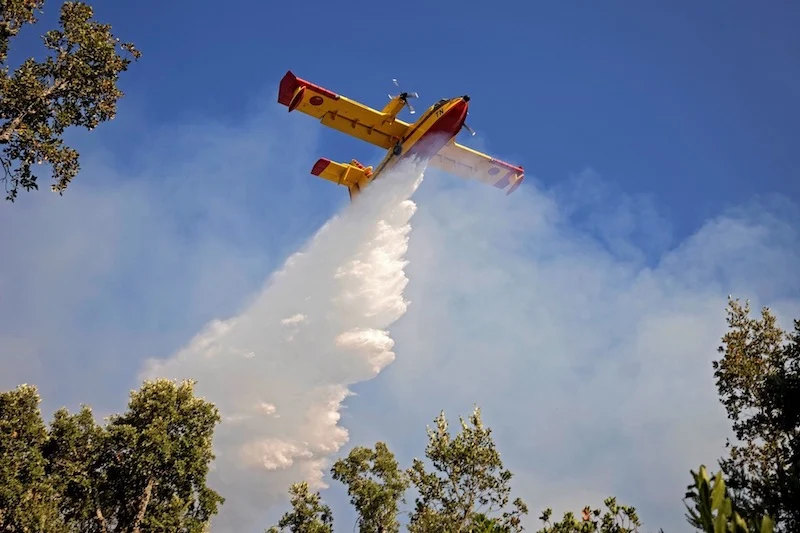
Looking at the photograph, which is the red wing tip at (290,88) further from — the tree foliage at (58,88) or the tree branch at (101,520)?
the tree branch at (101,520)

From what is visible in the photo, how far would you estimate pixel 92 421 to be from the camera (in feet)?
99.3

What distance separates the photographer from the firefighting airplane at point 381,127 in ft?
113

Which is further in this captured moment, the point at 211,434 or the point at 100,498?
the point at 211,434

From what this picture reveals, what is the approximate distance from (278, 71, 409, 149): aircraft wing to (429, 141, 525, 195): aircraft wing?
235 inches

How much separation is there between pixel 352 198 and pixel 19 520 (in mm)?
27542

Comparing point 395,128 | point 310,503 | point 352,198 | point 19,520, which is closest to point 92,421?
point 19,520

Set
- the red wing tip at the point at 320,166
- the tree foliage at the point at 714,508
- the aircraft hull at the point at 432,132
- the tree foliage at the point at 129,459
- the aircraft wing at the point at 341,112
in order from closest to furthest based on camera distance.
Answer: the tree foliage at the point at 714,508 → the tree foliage at the point at 129,459 → the aircraft hull at the point at 432,132 → the aircraft wing at the point at 341,112 → the red wing tip at the point at 320,166

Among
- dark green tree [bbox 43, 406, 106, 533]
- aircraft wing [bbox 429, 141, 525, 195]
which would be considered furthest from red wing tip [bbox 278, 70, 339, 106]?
dark green tree [bbox 43, 406, 106, 533]

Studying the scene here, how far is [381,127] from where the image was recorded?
37500mm

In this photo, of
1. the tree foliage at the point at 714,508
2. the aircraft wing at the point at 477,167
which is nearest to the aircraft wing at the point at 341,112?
the aircraft wing at the point at 477,167

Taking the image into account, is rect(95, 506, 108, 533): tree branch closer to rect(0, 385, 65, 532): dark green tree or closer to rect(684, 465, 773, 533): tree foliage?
rect(0, 385, 65, 532): dark green tree

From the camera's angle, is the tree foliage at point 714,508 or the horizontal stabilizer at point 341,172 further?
the horizontal stabilizer at point 341,172

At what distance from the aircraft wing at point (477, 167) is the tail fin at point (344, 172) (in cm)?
546

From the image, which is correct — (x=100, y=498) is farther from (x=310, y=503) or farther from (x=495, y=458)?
(x=495, y=458)
